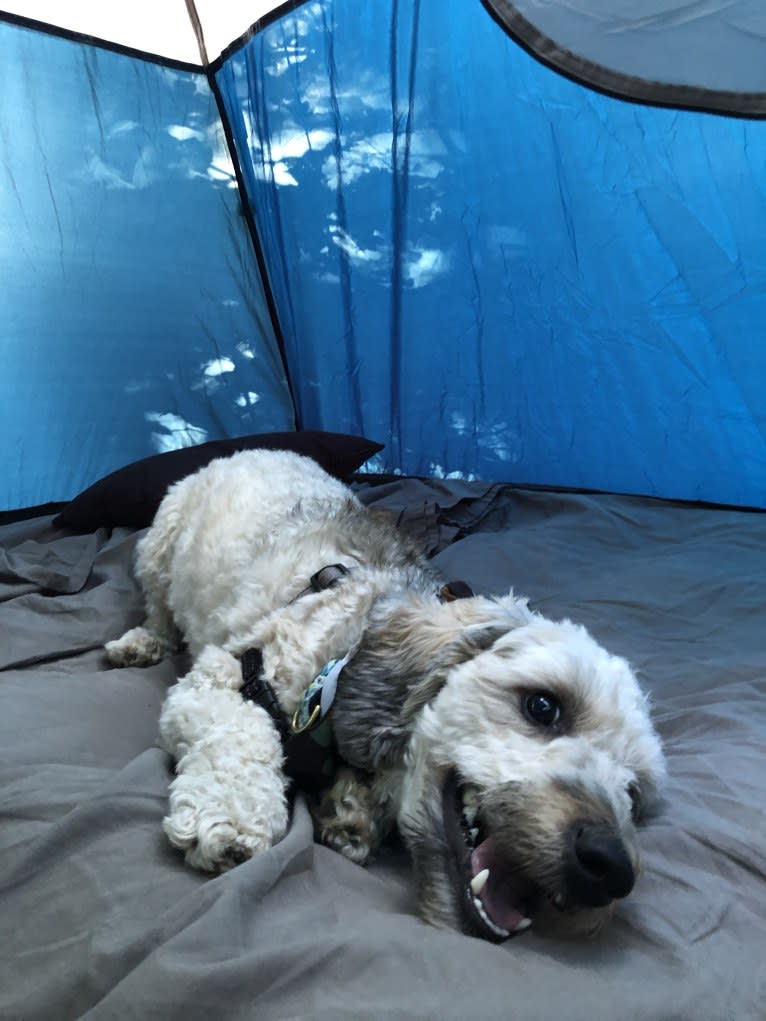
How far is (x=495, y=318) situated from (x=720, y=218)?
121 cm

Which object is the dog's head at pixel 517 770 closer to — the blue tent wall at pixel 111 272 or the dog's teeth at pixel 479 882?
the dog's teeth at pixel 479 882

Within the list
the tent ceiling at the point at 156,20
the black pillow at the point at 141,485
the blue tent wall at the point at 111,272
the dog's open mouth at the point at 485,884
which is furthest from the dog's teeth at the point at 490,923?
the tent ceiling at the point at 156,20

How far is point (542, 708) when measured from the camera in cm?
156

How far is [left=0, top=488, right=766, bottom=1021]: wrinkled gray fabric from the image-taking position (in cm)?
Result: 103

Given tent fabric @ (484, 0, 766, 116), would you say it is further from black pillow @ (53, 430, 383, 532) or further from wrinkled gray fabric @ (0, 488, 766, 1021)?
wrinkled gray fabric @ (0, 488, 766, 1021)

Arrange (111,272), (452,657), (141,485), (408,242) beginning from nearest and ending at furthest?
(452,657) → (141,485) → (111,272) → (408,242)

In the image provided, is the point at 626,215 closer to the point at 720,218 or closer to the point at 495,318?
the point at 720,218

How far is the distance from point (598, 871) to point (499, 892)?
21cm

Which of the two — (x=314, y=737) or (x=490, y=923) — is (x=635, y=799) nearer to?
(x=490, y=923)

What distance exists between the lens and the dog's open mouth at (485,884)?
1285mm

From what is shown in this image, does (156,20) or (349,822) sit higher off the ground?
(156,20)

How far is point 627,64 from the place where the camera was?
10.9 ft

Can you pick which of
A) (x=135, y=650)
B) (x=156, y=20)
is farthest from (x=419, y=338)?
(x=135, y=650)

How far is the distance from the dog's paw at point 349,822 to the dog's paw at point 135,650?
1289mm
